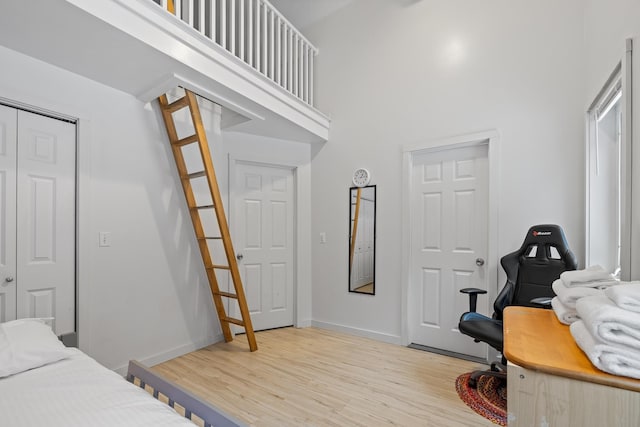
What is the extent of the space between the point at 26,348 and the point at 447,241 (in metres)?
2.91

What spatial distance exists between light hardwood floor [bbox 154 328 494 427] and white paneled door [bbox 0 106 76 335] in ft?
3.21

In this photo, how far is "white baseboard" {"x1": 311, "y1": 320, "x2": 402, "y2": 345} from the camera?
3.12 meters

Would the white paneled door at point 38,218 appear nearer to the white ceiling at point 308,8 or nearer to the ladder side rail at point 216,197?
the ladder side rail at point 216,197

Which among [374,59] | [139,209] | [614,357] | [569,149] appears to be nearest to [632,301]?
[614,357]

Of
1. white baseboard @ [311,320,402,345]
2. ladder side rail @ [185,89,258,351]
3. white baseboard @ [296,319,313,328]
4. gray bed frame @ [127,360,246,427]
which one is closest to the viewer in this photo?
gray bed frame @ [127,360,246,427]

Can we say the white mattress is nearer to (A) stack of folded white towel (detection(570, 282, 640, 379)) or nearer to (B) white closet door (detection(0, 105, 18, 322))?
(B) white closet door (detection(0, 105, 18, 322))

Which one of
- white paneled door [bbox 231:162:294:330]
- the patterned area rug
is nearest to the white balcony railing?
white paneled door [bbox 231:162:294:330]

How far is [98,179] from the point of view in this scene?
2.30 m

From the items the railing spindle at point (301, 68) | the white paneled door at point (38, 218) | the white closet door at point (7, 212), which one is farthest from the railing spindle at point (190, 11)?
the railing spindle at point (301, 68)

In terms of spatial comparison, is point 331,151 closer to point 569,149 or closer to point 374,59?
point 374,59

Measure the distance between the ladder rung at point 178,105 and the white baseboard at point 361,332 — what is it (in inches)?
104

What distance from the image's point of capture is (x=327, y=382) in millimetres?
2326

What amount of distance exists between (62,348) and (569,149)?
3.37 meters

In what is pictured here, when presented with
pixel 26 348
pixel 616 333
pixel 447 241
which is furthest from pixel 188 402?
pixel 447 241
